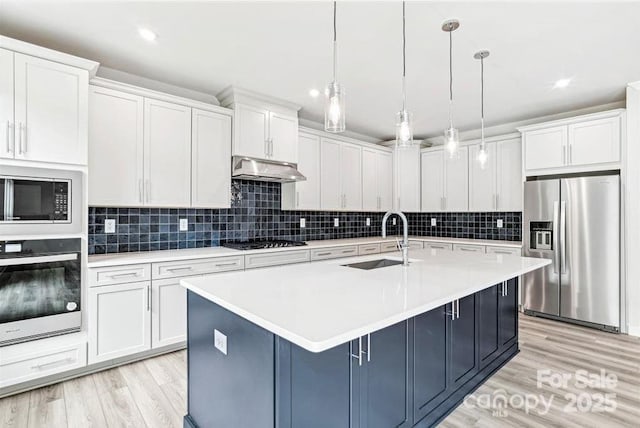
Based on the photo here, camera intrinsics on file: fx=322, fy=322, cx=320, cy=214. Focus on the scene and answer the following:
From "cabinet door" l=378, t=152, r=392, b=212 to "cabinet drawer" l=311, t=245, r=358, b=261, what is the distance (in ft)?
3.68

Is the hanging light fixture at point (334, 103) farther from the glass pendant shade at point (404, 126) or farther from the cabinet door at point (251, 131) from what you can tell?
the cabinet door at point (251, 131)

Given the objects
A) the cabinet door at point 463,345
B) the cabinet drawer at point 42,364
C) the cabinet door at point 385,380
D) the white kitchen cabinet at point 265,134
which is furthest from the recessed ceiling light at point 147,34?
the cabinet door at point 463,345

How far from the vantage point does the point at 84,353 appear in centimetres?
236

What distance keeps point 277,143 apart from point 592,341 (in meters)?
3.77

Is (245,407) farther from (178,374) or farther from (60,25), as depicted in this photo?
(60,25)

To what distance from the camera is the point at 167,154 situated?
2.99m

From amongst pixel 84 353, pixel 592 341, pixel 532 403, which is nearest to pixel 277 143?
pixel 84 353

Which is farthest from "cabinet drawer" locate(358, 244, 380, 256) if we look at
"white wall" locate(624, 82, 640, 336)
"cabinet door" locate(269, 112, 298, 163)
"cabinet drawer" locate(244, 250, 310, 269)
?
"white wall" locate(624, 82, 640, 336)

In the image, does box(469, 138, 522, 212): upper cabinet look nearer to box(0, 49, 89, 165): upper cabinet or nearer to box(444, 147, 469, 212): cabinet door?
box(444, 147, 469, 212): cabinet door

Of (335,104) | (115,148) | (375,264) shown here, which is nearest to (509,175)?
(375,264)

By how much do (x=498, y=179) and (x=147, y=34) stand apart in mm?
4320

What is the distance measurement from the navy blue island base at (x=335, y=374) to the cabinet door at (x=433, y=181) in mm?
2993

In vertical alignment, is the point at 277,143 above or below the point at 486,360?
above

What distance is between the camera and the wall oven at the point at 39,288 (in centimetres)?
212
